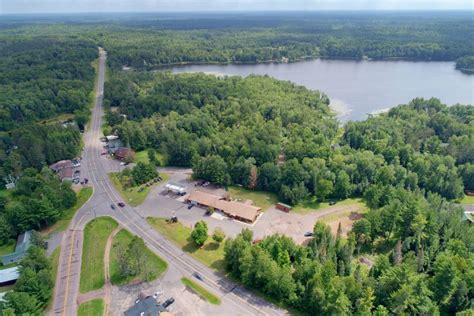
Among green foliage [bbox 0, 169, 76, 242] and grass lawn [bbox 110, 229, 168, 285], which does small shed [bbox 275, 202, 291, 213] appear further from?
green foliage [bbox 0, 169, 76, 242]

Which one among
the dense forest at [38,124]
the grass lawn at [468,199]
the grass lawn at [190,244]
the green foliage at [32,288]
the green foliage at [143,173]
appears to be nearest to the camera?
the green foliage at [32,288]

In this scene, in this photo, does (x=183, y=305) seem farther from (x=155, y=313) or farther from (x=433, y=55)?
(x=433, y=55)

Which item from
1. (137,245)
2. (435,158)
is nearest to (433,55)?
(435,158)

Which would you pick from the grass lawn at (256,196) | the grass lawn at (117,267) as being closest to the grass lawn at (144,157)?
the grass lawn at (256,196)

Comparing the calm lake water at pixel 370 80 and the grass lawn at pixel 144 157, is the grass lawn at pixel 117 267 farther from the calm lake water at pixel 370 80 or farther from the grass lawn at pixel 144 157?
the calm lake water at pixel 370 80

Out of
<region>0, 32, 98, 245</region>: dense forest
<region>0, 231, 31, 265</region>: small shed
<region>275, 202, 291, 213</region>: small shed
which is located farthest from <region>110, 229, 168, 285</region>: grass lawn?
<region>275, 202, 291, 213</region>: small shed

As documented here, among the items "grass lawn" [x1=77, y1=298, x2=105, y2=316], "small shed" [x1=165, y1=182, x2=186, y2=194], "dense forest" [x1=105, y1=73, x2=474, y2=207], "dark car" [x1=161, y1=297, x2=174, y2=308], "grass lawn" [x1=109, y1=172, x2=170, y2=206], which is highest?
"dense forest" [x1=105, y1=73, x2=474, y2=207]

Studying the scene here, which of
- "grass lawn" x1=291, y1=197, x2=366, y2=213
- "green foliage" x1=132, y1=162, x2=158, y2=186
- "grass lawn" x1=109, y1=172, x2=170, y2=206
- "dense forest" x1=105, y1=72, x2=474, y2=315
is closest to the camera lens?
"dense forest" x1=105, y1=72, x2=474, y2=315
